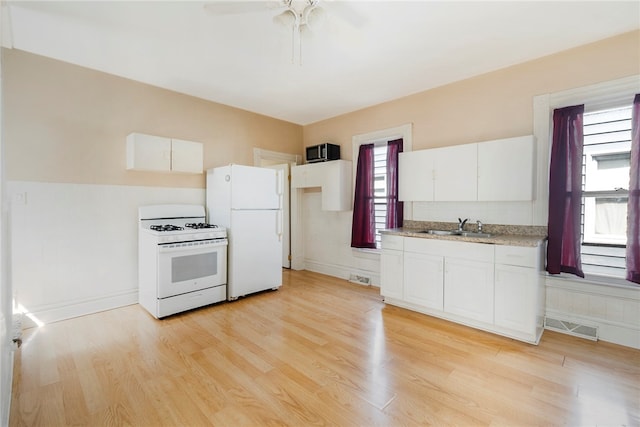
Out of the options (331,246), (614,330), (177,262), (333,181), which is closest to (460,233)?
(614,330)

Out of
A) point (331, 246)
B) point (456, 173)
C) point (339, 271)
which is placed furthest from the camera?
point (331, 246)

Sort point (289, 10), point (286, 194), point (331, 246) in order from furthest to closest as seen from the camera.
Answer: point (286, 194) < point (331, 246) < point (289, 10)

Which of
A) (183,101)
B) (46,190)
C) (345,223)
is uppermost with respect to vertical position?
(183,101)

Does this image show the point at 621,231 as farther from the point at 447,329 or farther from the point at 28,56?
the point at 28,56

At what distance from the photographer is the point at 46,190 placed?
2.92 metres

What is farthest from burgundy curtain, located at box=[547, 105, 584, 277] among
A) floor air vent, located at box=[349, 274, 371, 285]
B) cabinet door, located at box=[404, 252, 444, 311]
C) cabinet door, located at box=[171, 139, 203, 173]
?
cabinet door, located at box=[171, 139, 203, 173]

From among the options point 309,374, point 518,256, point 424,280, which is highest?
point 518,256

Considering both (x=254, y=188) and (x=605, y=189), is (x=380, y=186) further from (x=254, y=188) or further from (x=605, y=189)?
(x=605, y=189)

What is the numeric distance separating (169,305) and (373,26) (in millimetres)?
3333

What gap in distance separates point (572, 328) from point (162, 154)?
4.63 m

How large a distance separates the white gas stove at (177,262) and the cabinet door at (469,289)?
258cm

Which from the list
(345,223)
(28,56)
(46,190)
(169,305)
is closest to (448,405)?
(169,305)

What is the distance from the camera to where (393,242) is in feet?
11.3

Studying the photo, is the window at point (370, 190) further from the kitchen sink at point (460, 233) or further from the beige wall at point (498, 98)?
the kitchen sink at point (460, 233)
